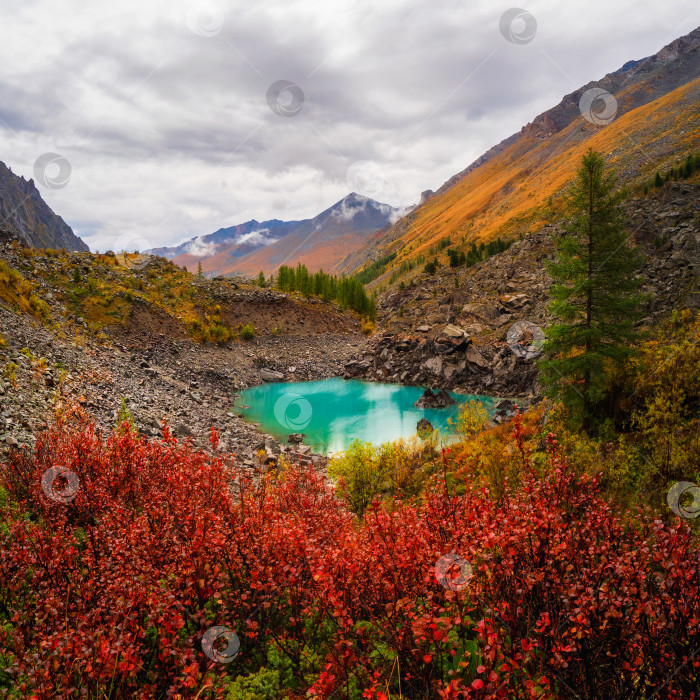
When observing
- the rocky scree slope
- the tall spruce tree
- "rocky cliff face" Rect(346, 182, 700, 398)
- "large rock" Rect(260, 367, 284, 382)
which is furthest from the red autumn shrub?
"large rock" Rect(260, 367, 284, 382)

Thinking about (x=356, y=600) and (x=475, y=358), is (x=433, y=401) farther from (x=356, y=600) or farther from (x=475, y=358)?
(x=356, y=600)

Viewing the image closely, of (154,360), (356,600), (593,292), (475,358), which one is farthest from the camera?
(475,358)

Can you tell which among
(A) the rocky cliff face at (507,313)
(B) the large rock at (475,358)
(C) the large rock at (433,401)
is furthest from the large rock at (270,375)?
(B) the large rock at (475,358)

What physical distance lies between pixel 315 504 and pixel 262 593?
3.82m

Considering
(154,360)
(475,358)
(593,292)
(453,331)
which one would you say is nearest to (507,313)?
(453,331)

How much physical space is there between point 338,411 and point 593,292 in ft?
122

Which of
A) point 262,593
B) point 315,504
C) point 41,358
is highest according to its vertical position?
point 41,358

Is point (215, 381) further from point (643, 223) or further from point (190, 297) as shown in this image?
point (643, 223)

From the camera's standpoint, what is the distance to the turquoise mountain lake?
4341cm

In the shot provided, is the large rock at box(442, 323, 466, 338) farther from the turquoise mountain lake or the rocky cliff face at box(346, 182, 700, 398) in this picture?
the turquoise mountain lake

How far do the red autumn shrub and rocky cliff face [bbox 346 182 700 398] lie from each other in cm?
5509

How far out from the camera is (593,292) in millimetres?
23406

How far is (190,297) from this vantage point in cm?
7812

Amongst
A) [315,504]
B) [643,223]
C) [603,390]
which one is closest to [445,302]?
[643,223]
